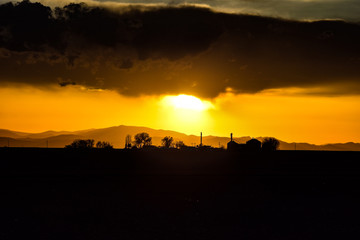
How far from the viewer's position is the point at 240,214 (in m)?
17.7

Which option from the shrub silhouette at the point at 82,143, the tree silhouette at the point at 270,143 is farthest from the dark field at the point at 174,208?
the shrub silhouette at the point at 82,143

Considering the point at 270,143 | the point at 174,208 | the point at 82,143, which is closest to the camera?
the point at 174,208

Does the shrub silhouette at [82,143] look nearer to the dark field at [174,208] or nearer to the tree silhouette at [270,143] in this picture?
the tree silhouette at [270,143]

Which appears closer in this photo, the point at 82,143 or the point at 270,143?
the point at 270,143

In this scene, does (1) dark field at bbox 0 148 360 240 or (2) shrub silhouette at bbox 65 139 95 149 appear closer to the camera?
(1) dark field at bbox 0 148 360 240

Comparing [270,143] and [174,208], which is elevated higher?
[270,143]

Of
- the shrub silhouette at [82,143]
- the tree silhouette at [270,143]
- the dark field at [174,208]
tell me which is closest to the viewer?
the dark field at [174,208]

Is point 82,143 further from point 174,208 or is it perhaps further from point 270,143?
point 174,208

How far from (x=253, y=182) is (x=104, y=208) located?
1257cm

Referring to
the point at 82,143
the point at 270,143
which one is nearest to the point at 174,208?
the point at 270,143

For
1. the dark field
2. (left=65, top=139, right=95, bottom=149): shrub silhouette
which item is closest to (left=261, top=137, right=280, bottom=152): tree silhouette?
(left=65, top=139, right=95, bottom=149): shrub silhouette

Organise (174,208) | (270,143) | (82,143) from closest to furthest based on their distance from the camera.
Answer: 1. (174,208)
2. (270,143)
3. (82,143)

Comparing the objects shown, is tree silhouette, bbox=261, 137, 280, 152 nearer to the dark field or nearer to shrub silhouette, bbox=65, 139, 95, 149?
Answer: shrub silhouette, bbox=65, 139, 95, 149

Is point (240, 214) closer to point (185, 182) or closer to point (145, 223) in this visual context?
point (145, 223)
